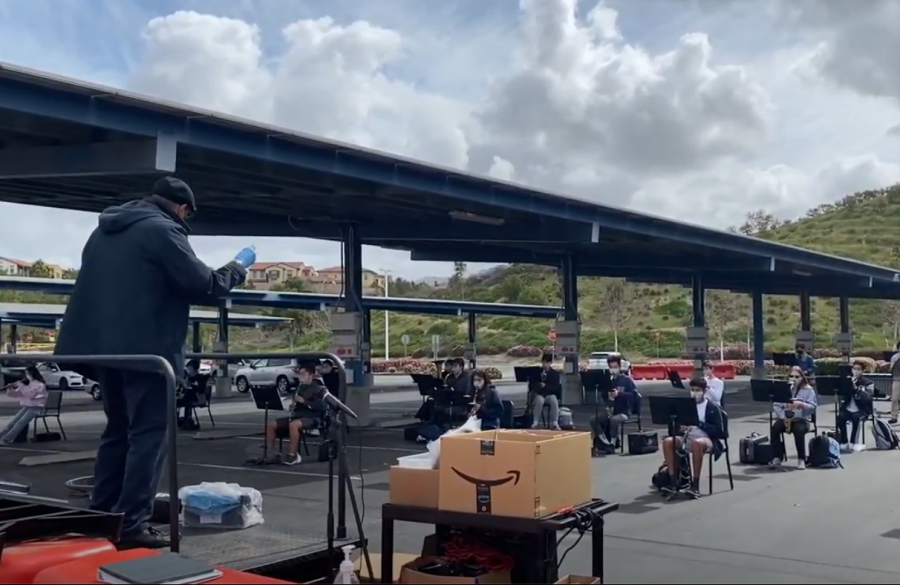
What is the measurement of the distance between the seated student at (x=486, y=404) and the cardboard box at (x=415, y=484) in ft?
33.4

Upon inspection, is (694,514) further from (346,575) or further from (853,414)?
(853,414)

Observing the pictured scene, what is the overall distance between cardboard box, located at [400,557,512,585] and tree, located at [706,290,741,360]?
259 feet

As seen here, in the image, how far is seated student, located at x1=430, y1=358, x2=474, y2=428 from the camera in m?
17.7

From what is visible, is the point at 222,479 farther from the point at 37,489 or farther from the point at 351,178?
the point at 351,178

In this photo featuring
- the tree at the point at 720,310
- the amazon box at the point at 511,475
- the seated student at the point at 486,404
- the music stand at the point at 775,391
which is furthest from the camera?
the tree at the point at 720,310

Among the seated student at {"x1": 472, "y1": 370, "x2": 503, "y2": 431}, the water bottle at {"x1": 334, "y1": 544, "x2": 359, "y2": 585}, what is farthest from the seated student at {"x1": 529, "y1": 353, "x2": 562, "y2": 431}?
the water bottle at {"x1": 334, "y1": 544, "x2": 359, "y2": 585}

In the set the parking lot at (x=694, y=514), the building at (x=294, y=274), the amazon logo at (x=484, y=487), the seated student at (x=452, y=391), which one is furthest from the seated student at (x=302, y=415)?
the building at (x=294, y=274)

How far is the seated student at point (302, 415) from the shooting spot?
15.2 m

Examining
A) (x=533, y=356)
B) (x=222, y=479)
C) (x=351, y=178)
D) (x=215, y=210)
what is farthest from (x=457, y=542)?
(x=533, y=356)

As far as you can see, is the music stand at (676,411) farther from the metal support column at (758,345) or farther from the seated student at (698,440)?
the metal support column at (758,345)

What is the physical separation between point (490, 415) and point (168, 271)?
11505 millimetres

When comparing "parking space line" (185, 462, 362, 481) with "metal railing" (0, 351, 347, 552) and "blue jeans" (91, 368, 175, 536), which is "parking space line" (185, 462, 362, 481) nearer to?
"metal railing" (0, 351, 347, 552)

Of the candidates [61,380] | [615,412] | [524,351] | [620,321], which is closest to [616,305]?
[620,321]

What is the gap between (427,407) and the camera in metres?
19.4
